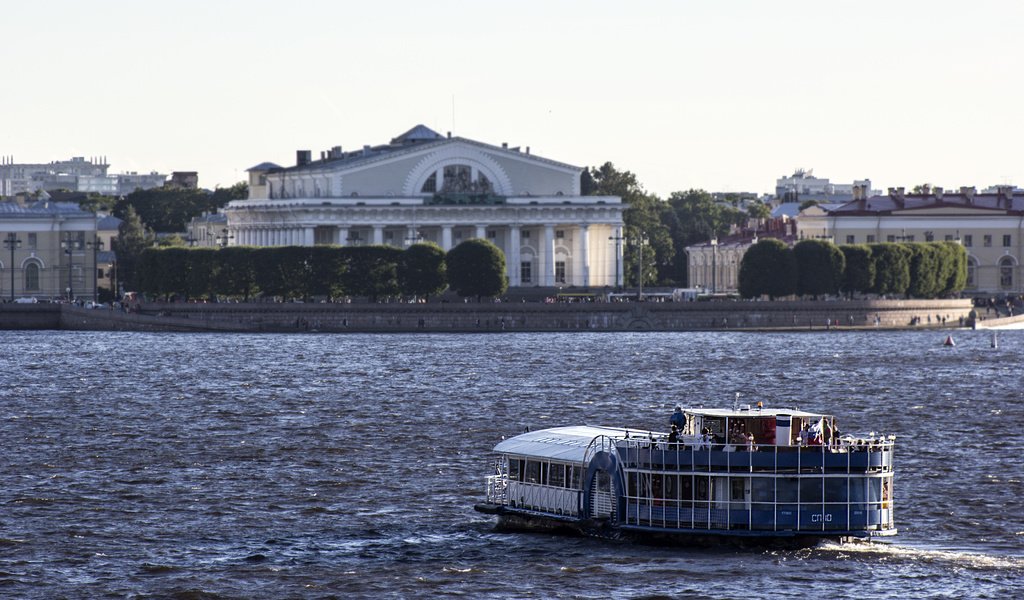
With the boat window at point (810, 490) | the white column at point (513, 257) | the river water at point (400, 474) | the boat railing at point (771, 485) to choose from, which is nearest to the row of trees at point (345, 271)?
the white column at point (513, 257)

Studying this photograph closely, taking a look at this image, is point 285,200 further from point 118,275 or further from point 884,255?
point 884,255

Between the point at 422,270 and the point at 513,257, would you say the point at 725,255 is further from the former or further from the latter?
the point at 422,270

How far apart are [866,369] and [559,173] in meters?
60.6

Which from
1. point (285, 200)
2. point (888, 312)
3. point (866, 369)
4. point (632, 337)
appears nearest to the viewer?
point (866, 369)

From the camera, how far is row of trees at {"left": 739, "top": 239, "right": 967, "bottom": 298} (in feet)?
373

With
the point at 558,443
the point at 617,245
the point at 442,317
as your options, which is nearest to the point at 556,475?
the point at 558,443

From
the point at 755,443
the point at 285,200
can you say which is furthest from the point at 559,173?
the point at 755,443

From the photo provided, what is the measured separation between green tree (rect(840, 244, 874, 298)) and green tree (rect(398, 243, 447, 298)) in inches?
799

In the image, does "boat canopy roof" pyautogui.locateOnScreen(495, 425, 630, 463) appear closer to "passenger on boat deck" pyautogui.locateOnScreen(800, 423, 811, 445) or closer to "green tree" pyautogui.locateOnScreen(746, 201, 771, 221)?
"passenger on boat deck" pyautogui.locateOnScreen(800, 423, 811, 445)

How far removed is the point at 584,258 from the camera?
130625mm

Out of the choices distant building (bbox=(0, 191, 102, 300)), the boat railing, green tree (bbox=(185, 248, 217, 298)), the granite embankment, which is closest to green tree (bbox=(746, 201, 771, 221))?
distant building (bbox=(0, 191, 102, 300))

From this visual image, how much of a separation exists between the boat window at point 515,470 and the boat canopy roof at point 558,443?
19cm

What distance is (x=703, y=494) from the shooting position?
2914 cm

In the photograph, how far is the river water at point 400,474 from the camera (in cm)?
2803
